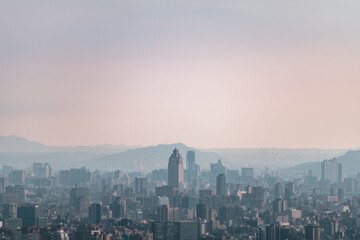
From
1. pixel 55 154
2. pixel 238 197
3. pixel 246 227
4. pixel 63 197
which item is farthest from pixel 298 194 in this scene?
pixel 55 154

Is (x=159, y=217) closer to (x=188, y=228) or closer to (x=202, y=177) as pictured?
(x=188, y=228)

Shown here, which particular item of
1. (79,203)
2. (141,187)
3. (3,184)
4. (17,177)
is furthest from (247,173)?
(79,203)

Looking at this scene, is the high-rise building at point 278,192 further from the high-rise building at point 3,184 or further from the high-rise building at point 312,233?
the high-rise building at point 312,233

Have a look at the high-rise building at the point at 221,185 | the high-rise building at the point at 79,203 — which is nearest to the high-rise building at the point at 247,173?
the high-rise building at the point at 221,185

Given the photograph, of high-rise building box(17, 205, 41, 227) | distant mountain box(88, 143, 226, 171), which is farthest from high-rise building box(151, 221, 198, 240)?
distant mountain box(88, 143, 226, 171)

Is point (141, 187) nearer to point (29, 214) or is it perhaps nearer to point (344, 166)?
point (29, 214)

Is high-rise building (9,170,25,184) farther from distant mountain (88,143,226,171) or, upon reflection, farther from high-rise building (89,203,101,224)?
high-rise building (89,203,101,224)

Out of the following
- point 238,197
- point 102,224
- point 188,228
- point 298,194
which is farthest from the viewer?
point 298,194
